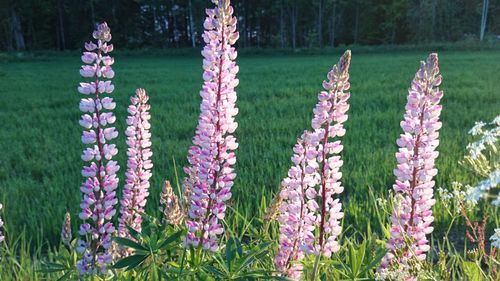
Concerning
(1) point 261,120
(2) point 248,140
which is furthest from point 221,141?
(1) point 261,120

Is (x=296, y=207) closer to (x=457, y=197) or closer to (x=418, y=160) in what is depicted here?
(x=418, y=160)

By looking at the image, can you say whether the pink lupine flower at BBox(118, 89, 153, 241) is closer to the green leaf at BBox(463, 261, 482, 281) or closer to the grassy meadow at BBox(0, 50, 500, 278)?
the grassy meadow at BBox(0, 50, 500, 278)

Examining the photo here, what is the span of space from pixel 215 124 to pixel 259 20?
6211 centimetres

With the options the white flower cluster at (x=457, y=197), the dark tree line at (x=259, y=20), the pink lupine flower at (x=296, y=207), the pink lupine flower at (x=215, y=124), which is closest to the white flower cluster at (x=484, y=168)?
the white flower cluster at (x=457, y=197)

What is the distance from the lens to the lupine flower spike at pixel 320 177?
1.71m

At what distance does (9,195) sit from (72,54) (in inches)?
1608

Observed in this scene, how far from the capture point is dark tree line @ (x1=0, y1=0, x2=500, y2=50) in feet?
172

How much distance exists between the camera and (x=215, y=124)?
5.89ft

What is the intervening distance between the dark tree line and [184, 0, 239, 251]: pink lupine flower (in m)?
48.9

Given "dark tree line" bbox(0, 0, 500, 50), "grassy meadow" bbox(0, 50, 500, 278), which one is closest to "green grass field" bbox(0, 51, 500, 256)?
"grassy meadow" bbox(0, 50, 500, 278)

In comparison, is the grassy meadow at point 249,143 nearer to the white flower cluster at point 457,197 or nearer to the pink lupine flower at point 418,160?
the white flower cluster at point 457,197

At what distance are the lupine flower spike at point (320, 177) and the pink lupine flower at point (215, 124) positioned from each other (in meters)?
0.25

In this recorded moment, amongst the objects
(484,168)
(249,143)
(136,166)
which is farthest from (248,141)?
(484,168)

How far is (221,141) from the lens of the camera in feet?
5.93
